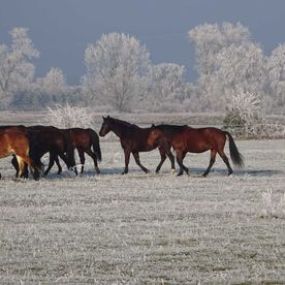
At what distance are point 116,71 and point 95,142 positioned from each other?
7706 centimetres

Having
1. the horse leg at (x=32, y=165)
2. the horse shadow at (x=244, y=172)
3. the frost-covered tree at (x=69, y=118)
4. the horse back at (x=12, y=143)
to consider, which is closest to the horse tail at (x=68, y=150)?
the horse leg at (x=32, y=165)

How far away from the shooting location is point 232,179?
791 inches

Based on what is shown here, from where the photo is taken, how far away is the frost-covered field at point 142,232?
28.7 ft

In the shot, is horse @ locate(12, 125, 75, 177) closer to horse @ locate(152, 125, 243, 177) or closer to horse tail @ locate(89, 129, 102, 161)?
horse tail @ locate(89, 129, 102, 161)

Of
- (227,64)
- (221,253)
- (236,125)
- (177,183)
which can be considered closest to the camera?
(221,253)

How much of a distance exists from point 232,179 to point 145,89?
3417 inches

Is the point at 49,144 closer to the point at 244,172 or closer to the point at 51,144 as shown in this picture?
the point at 51,144

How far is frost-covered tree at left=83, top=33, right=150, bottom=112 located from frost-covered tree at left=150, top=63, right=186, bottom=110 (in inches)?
250

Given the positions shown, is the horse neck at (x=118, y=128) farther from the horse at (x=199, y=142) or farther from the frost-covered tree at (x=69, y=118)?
the frost-covered tree at (x=69, y=118)

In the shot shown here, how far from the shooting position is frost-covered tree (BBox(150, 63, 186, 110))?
A: 113750mm

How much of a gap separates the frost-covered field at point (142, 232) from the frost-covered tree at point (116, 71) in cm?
7718

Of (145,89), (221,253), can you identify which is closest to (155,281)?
(221,253)

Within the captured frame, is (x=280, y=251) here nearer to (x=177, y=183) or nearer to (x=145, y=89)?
(x=177, y=183)

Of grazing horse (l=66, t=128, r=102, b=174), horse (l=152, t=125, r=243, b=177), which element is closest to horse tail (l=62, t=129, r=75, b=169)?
grazing horse (l=66, t=128, r=102, b=174)
